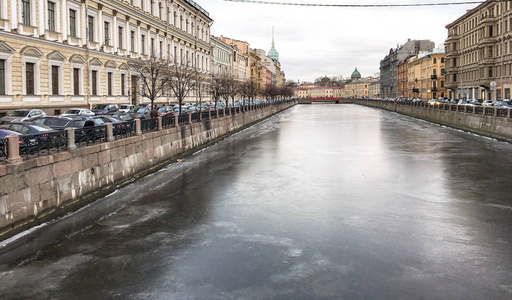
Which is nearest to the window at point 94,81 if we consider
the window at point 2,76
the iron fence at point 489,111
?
the window at point 2,76

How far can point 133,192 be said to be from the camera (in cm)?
1622

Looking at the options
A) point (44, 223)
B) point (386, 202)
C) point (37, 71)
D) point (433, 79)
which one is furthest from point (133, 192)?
point (433, 79)

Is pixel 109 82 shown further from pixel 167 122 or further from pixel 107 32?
pixel 167 122

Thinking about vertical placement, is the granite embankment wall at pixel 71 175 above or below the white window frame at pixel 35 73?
Answer: below

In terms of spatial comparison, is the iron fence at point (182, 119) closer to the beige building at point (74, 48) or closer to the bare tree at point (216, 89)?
the beige building at point (74, 48)

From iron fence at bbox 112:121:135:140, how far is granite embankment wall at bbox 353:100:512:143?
896 inches

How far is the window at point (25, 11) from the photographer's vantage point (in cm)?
3240

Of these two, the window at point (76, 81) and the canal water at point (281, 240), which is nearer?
the canal water at point (281, 240)

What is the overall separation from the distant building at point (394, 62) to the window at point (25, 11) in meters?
127

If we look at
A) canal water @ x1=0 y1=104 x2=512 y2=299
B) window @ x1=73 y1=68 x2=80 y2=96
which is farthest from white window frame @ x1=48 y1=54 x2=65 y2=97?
canal water @ x1=0 y1=104 x2=512 y2=299

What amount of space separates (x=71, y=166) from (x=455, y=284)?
1067 cm

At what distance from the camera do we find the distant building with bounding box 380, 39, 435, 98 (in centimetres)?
14688

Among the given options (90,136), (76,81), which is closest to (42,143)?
(90,136)

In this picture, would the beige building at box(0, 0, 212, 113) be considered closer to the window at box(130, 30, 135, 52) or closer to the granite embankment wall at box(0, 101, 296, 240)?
the window at box(130, 30, 135, 52)
